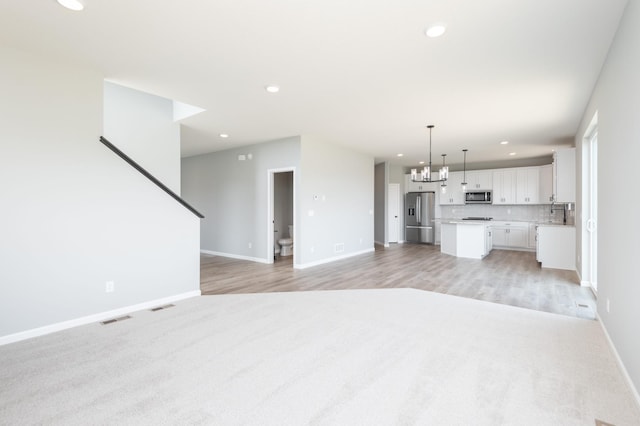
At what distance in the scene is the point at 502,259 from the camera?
23.7ft

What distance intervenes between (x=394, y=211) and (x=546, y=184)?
415 cm

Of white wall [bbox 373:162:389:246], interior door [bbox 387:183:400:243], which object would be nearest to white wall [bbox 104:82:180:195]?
white wall [bbox 373:162:389:246]

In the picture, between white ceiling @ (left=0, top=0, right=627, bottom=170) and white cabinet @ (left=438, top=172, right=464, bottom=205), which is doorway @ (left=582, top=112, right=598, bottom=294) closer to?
white ceiling @ (left=0, top=0, right=627, bottom=170)

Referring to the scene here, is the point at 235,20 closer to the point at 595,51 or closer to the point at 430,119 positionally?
the point at 595,51

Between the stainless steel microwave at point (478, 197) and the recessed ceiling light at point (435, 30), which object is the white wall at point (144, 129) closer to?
the recessed ceiling light at point (435, 30)

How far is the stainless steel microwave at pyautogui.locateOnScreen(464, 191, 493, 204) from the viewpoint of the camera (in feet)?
30.5

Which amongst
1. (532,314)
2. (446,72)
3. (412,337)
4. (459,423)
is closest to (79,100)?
(446,72)

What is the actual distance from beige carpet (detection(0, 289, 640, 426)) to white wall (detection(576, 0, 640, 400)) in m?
0.33

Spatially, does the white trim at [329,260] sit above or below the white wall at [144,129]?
below

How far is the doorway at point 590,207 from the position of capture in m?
4.54

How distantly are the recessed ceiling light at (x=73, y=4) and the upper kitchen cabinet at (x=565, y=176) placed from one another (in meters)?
7.20

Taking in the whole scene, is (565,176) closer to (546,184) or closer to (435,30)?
(546,184)

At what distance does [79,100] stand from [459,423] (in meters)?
4.35

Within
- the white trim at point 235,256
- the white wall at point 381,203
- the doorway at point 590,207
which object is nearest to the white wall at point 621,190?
the doorway at point 590,207
